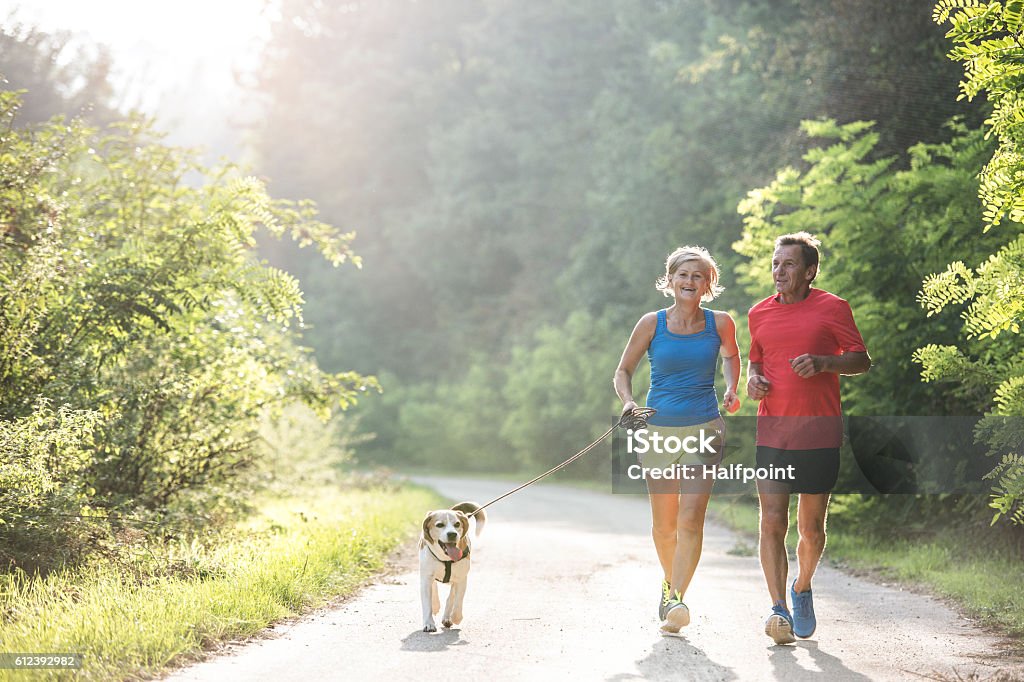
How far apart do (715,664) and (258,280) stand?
7590 millimetres

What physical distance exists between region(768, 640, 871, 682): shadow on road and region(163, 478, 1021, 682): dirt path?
0.04ft

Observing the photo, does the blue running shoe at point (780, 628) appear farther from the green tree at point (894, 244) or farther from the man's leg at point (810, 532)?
the green tree at point (894, 244)

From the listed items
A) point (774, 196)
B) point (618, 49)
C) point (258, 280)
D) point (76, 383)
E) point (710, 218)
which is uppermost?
point (618, 49)

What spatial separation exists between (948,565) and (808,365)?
17.1ft

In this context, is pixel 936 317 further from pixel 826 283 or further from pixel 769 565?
pixel 769 565

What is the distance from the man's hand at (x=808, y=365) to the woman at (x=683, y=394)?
517 mm

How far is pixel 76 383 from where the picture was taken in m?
10.2

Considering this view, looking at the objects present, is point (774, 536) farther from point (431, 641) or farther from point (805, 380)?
point (431, 641)

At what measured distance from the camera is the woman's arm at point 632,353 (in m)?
7.29

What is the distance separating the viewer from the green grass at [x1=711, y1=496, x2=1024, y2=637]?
8.40 m

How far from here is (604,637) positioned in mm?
7129

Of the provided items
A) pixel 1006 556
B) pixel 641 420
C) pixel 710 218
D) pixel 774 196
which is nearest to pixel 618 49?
pixel 710 218
